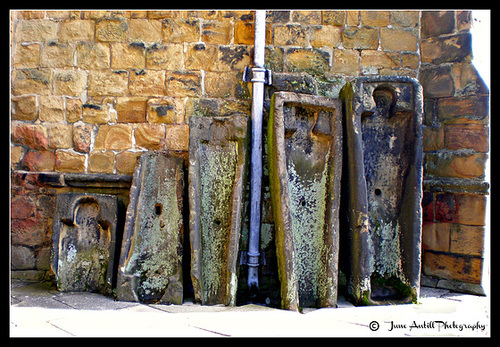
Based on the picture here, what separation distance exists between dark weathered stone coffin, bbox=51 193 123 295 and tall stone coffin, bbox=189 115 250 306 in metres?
0.60

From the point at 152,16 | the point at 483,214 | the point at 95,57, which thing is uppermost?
the point at 152,16

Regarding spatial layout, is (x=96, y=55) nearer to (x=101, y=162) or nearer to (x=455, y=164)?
(x=101, y=162)

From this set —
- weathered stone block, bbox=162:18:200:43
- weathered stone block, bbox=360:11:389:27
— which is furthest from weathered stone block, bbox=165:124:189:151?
weathered stone block, bbox=360:11:389:27

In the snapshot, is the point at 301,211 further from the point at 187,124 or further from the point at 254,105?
the point at 187,124

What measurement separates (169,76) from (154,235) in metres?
1.24

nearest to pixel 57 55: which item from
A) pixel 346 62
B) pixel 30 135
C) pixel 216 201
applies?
pixel 30 135

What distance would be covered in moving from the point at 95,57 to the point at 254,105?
4.34ft

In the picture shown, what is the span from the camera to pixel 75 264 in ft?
8.40

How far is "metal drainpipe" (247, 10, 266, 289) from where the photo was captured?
2.62 m

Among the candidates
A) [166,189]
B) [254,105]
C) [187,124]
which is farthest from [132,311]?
[254,105]

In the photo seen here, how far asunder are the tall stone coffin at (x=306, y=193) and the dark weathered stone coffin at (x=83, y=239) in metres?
1.16

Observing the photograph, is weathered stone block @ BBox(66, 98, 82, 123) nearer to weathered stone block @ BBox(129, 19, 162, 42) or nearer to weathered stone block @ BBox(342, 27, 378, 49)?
weathered stone block @ BBox(129, 19, 162, 42)

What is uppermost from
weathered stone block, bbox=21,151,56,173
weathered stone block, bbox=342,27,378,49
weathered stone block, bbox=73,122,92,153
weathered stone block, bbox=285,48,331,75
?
weathered stone block, bbox=342,27,378,49

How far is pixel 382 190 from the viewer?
2551mm
